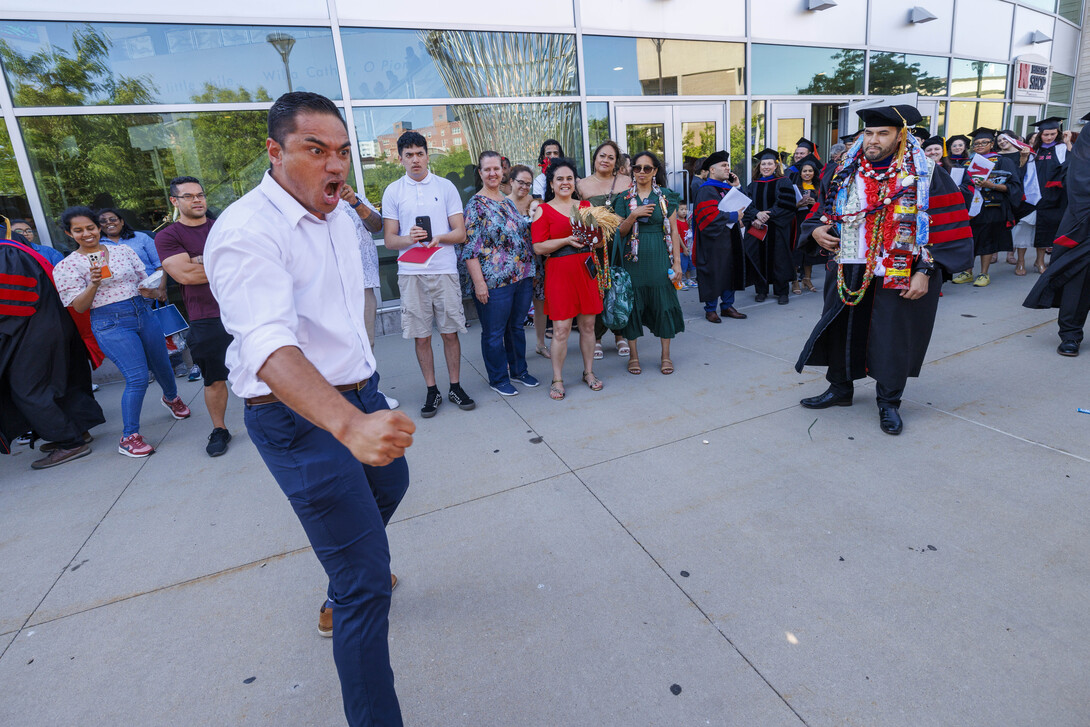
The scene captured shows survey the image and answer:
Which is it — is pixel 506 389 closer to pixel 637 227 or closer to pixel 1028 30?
pixel 637 227

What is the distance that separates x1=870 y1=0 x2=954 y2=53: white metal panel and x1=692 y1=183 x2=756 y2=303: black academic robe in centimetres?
685

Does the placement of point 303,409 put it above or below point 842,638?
above

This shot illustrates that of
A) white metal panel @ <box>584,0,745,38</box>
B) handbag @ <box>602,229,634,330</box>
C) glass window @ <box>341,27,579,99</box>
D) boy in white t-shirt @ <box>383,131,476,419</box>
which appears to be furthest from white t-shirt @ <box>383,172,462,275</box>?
white metal panel @ <box>584,0,745,38</box>

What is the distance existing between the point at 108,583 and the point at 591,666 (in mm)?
2288

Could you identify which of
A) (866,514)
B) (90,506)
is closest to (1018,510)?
(866,514)

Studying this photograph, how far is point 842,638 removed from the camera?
6.57 ft

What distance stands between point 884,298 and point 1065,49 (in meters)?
17.8

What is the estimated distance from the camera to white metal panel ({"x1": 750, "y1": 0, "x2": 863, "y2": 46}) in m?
9.10

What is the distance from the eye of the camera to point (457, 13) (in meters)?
7.04

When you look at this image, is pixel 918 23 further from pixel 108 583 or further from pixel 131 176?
pixel 108 583

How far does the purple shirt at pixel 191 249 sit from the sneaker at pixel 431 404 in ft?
5.05

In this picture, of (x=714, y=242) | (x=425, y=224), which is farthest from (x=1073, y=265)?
(x=425, y=224)

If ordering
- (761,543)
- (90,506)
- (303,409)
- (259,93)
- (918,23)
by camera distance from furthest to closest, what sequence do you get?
(918,23) < (259,93) < (90,506) < (761,543) < (303,409)

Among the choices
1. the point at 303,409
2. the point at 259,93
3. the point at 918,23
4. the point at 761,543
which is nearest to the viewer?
the point at 303,409
